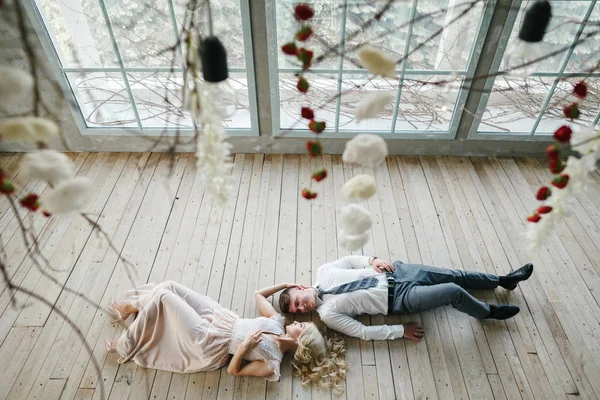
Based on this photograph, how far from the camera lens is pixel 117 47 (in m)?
2.82

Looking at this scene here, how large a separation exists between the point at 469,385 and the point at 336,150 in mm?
1920

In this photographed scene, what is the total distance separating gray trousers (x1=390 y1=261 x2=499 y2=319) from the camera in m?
2.20

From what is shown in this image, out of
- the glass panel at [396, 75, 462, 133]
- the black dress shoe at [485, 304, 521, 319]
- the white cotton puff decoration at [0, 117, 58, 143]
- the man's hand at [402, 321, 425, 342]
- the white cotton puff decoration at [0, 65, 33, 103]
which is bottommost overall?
the man's hand at [402, 321, 425, 342]

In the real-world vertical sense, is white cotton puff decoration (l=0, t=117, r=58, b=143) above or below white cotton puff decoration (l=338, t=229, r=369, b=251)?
above

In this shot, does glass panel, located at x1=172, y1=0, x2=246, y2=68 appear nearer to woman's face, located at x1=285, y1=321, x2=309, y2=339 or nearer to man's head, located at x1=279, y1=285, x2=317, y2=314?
man's head, located at x1=279, y1=285, x2=317, y2=314

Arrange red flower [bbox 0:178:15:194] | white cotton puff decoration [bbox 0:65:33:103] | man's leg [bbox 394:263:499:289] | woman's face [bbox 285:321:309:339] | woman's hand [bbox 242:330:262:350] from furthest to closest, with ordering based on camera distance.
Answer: man's leg [bbox 394:263:499:289] → woman's face [bbox 285:321:309:339] → woman's hand [bbox 242:330:262:350] → red flower [bbox 0:178:15:194] → white cotton puff decoration [bbox 0:65:33:103]

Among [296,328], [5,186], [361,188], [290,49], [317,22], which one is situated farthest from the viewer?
[317,22]

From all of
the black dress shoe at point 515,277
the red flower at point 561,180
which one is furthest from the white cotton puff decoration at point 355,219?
the black dress shoe at point 515,277

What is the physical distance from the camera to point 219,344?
6.78 ft

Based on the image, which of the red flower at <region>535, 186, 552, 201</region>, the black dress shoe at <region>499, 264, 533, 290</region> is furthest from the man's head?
the red flower at <region>535, 186, 552, 201</region>

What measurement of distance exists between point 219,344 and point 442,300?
1.16 m

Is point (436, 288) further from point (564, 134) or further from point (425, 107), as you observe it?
point (425, 107)

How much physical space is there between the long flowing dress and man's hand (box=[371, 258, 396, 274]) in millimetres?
650

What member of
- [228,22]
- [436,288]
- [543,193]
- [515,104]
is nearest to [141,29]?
[228,22]
